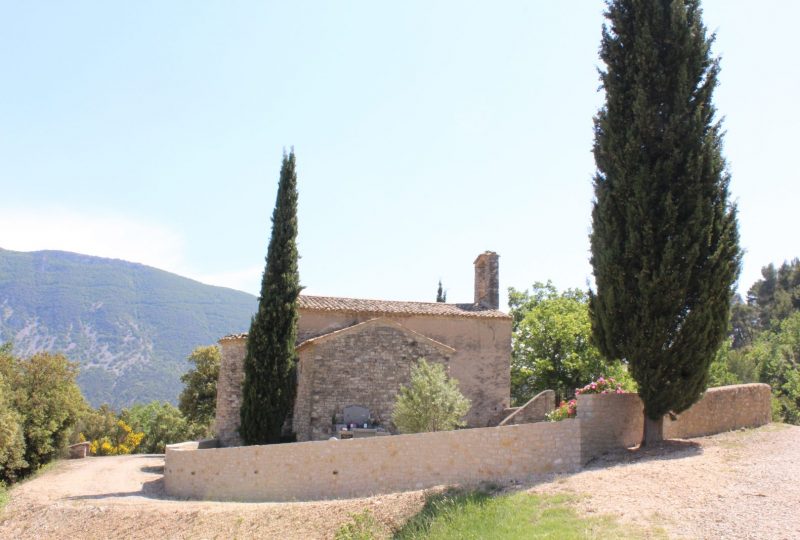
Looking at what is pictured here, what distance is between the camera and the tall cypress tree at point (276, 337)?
21234 millimetres

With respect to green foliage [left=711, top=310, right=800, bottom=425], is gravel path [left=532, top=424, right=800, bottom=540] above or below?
below

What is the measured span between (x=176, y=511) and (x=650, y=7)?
16.1 metres

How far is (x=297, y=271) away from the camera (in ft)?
74.9

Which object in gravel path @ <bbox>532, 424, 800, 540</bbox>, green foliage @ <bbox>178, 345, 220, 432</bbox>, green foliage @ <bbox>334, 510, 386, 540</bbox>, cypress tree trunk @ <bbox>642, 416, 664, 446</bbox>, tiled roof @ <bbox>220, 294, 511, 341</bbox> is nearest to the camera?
gravel path @ <bbox>532, 424, 800, 540</bbox>

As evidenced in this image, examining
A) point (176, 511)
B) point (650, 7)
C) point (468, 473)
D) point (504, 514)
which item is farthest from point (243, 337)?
point (650, 7)

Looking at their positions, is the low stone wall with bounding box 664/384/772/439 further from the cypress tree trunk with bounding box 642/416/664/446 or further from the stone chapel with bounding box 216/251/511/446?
the stone chapel with bounding box 216/251/511/446

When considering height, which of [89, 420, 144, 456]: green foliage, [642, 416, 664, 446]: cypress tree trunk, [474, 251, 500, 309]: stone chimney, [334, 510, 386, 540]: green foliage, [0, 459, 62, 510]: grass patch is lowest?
[89, 420, 144, 456]: green foliage

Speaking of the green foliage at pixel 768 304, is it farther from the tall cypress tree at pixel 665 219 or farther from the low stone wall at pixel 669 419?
the tall cypress tree at pixel 665 219

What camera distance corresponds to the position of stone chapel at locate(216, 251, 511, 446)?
73.7 ft

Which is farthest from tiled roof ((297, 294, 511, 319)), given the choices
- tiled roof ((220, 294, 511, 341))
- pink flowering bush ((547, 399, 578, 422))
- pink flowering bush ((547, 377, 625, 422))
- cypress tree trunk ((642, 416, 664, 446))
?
cypress tree trunk ((642, 416, 664, 446))

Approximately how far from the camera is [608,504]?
412 inches

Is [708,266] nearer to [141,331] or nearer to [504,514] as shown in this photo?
[504,514]

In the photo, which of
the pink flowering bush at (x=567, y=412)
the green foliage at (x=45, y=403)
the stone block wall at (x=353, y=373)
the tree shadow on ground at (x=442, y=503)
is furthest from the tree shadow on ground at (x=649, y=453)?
the green foliage at (x=45, y=403)

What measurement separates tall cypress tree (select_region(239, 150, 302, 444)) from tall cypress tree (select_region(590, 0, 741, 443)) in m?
11.0
